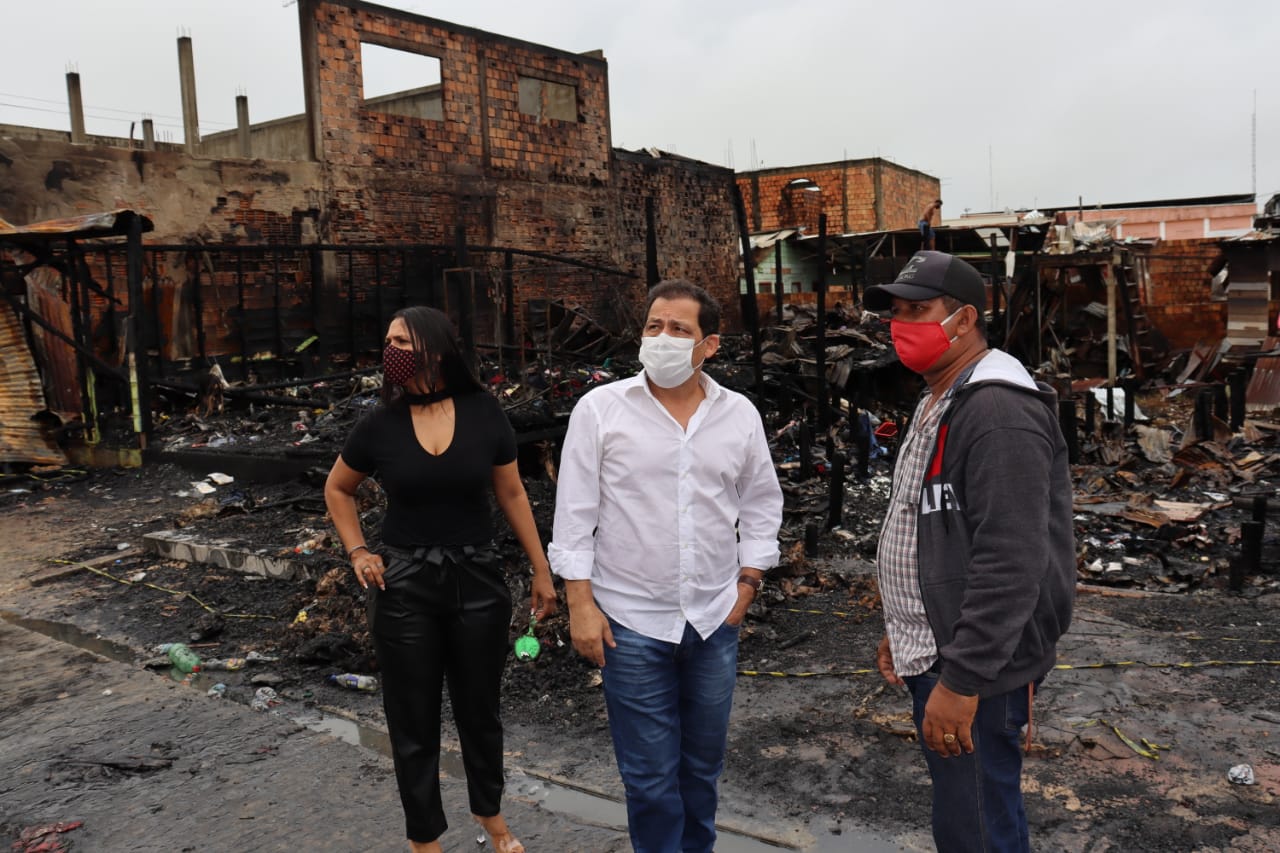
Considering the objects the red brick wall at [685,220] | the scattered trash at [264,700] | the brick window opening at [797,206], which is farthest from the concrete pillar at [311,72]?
the brick window opening at [797,206]

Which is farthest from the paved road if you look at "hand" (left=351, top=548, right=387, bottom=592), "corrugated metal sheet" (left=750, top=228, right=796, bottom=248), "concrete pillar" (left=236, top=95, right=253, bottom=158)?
"concrete pillar" (left=236, top=95, right=253, bottom=158)

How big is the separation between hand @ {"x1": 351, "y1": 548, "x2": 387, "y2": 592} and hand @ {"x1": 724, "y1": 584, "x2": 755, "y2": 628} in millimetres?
1072

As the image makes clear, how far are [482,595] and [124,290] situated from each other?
1300 cm

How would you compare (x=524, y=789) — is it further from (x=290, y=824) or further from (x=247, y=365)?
(x=247, y=365)

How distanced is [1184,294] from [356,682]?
20417 millimetres

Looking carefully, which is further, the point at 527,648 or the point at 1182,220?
the point at 1182,220

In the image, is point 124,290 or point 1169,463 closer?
point 1169,463

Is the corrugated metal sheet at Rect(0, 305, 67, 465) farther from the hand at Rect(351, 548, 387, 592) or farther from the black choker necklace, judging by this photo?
the black choker necklace

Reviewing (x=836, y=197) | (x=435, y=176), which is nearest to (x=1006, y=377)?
(x=435, y=176)

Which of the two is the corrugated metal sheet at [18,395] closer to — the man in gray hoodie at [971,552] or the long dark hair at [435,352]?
the long dark hair at [435,352]

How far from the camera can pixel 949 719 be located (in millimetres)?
1982

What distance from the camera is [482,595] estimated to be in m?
2.94

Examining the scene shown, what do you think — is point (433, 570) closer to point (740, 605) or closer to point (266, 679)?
point (740, 605)

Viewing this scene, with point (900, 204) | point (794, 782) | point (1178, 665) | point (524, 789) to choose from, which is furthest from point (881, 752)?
point (900, 204)
